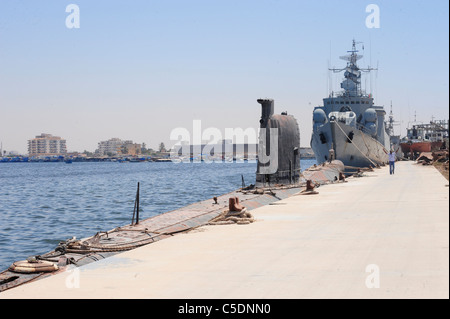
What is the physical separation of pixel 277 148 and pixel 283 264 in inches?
599

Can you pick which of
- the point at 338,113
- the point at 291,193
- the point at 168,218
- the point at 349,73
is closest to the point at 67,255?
the point at 168,218

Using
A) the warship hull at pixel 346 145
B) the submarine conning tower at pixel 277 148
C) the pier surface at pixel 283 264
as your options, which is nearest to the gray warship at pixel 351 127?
the warship hull at pixel 346 145

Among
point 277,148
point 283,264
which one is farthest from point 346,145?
point 283,264

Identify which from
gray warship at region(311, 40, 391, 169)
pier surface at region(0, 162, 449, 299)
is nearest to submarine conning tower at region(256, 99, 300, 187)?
pier surface at region(0, 162, 449, 299)

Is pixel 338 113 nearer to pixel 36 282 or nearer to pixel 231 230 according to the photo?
pixel 231 230

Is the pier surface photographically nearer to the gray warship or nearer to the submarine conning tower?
the submarine conning tower

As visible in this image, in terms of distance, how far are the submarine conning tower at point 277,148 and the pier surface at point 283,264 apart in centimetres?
832

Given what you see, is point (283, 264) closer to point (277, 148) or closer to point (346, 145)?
point (277, 148)

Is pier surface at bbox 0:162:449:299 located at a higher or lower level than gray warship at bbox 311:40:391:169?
lower

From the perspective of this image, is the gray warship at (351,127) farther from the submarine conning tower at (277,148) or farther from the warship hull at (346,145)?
the submarine conning tower at (277,148)

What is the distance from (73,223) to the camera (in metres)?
28.7

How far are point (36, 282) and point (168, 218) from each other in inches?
311

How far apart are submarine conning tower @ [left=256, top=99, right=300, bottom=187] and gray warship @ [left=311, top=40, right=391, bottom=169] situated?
2460 cm

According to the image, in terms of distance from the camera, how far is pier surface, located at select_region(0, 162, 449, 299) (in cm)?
855
